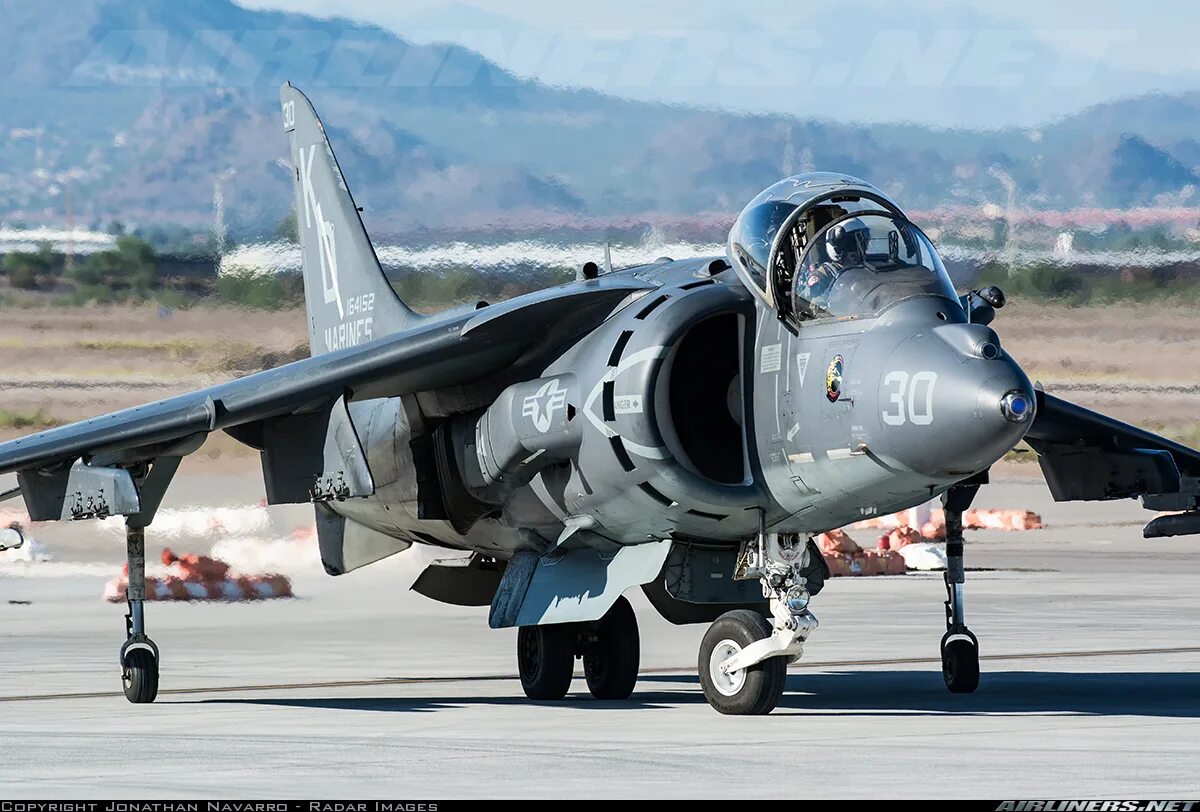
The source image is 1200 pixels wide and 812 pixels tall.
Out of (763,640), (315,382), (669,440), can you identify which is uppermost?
(315,382)

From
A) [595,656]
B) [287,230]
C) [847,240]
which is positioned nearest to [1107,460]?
[595,656]

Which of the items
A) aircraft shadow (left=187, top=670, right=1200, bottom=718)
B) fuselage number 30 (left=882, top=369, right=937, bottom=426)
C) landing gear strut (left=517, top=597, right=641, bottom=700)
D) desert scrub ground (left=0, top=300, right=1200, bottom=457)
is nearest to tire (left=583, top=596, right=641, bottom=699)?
landing gear strut (left=517, top=597, right=641, bottom=700)

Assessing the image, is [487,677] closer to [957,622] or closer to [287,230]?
[957,622]

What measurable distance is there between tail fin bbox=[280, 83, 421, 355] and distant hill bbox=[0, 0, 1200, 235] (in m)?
8.16

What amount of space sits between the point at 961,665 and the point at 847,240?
3641 millimetres

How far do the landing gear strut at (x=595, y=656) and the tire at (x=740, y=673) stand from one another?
1.96 metres

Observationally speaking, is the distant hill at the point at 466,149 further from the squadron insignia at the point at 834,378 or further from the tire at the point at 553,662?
the squadron insignia at the point at 834,378

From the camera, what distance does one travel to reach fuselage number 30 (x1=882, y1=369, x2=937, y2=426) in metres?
→ 10.7

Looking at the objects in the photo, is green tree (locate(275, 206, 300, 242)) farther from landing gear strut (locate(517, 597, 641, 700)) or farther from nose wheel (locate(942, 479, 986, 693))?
nose wheel (locate(942, 479, 986, 693))

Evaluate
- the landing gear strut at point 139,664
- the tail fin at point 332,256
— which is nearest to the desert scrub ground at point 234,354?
the tail fin at point 332,256

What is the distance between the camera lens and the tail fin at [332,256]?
16.7 metres

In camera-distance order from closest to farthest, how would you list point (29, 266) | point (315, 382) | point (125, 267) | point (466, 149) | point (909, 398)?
point (909, 398) < point (315, 382) < point (125, 267) < point (29, 266) < point (466, 149)

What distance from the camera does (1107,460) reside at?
14719 millimetres

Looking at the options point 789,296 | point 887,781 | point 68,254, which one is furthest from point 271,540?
point 887,781
